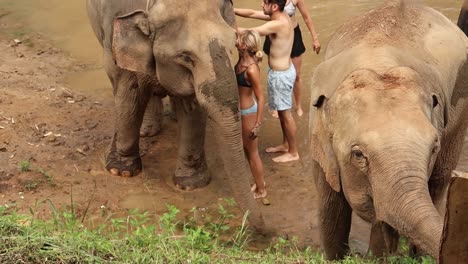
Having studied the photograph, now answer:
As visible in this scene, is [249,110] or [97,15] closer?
[249,110]

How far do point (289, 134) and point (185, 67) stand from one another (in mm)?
1522

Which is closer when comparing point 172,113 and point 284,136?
point 284,136

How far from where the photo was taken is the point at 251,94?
19.2ft

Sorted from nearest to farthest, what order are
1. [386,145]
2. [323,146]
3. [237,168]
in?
[386,145], [323,146], [237,168]

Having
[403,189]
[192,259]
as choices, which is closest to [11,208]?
[192,259]

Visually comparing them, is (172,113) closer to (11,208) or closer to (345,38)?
(11,208)

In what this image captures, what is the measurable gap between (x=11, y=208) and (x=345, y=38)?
8.80ft

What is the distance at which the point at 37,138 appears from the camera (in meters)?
6.76

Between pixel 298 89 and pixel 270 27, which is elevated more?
pixel 270 27

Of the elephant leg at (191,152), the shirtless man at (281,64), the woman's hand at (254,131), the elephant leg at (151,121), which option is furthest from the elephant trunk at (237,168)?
the elephant leg at (151,121)

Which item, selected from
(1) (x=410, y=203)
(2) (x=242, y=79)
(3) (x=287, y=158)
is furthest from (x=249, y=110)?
(1) (x=410, y=203)

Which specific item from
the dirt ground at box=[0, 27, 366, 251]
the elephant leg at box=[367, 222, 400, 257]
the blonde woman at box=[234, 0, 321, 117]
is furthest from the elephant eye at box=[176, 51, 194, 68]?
the elephant leg at box=[367, 222, 400, 257]

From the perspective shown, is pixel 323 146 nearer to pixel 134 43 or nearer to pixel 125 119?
pixel 134 43

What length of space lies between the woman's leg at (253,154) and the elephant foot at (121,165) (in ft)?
3.56
